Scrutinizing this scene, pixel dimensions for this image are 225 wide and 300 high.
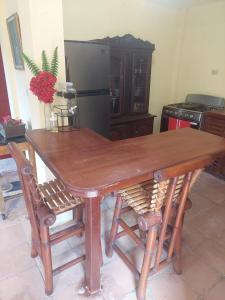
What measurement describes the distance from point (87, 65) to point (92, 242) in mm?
1851

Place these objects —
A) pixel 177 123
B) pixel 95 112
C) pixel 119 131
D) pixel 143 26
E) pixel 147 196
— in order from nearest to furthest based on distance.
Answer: pixel 147 196, pixel 95 112, pixel 119 131, pixel 143 26, pixel 177 123

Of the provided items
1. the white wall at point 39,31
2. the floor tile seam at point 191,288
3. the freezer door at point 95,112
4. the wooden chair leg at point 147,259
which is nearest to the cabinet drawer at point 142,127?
the freezer door at point 95,112

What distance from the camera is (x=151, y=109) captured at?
4.12m

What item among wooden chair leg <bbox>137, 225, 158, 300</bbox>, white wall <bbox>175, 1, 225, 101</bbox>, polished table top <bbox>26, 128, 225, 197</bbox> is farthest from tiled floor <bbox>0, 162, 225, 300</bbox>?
white wall <bbox>175, 1, 225, 101</bbox>

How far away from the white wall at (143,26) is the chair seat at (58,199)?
2.14 metres

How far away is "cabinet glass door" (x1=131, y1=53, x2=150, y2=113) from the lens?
10.5 ft

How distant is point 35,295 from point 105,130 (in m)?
1.87

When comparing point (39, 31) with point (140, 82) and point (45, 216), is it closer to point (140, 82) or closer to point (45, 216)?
point (45, 216)

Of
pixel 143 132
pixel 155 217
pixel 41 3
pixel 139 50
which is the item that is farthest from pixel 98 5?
pixel 155 217

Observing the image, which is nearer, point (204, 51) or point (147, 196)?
point (147, 196)

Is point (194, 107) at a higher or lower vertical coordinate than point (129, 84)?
lower

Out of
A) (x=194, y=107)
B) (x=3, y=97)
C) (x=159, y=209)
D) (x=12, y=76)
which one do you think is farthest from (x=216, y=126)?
(x=3, y=97)

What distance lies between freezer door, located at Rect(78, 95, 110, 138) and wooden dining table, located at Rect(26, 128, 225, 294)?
0.76m

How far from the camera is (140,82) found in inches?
134
